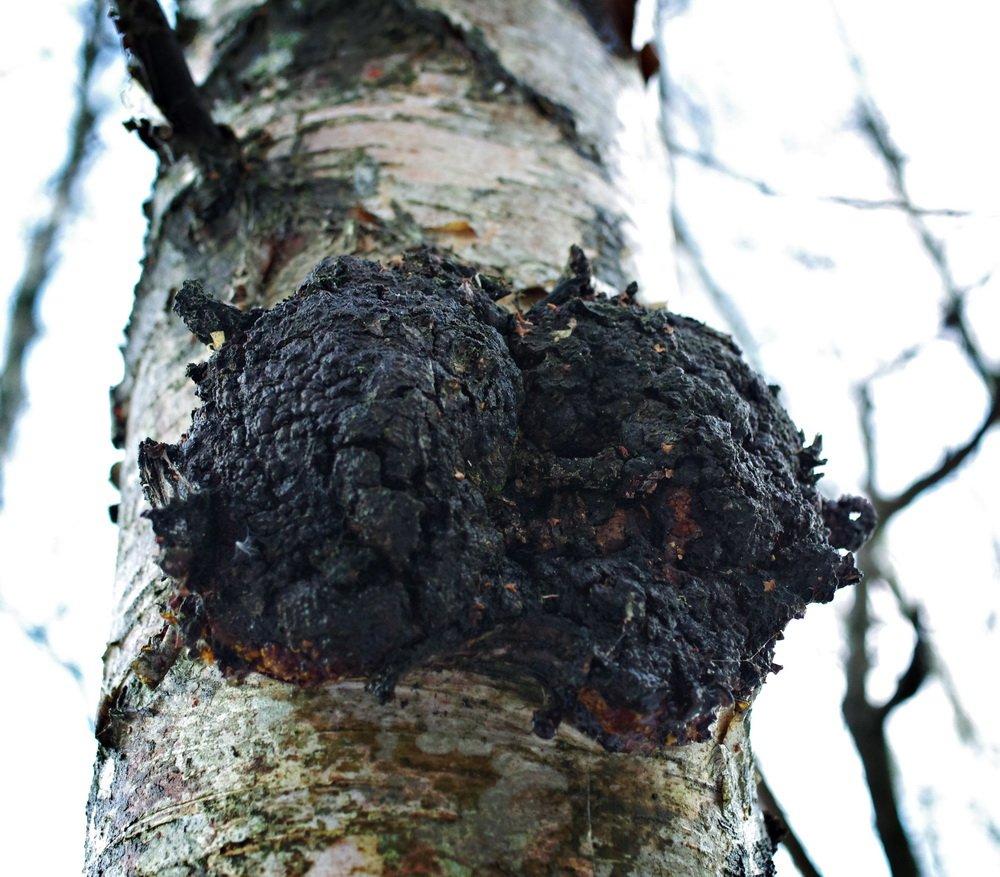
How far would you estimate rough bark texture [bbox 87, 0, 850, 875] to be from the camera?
93cm

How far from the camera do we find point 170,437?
4.66 feet

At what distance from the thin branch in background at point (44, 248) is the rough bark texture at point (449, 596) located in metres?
4.08

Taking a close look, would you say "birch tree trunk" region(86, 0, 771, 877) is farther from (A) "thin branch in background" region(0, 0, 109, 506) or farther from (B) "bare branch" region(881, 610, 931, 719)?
(A) "thin branch in background" region(0, 0, 109, 506)

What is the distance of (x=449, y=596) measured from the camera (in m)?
0.92

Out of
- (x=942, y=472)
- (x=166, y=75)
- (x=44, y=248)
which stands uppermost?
(x=44, y=248)

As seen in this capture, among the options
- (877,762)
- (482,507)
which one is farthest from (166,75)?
(877,762)

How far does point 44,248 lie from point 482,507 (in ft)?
17.0

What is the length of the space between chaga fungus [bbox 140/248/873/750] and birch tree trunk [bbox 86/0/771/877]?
0.08 metres

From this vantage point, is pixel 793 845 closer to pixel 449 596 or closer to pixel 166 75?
pixel 449 596

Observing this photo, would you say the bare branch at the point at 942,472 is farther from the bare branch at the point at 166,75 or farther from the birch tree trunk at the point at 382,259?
the bare branch at the point at 166,75

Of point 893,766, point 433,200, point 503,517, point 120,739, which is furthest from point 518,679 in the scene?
point 893,766

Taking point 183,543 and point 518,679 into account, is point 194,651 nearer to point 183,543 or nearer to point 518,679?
point 183,543

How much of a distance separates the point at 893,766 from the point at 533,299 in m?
1.91

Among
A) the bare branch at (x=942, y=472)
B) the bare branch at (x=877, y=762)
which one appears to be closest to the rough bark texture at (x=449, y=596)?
the bare branch at (x=877, y=762)
